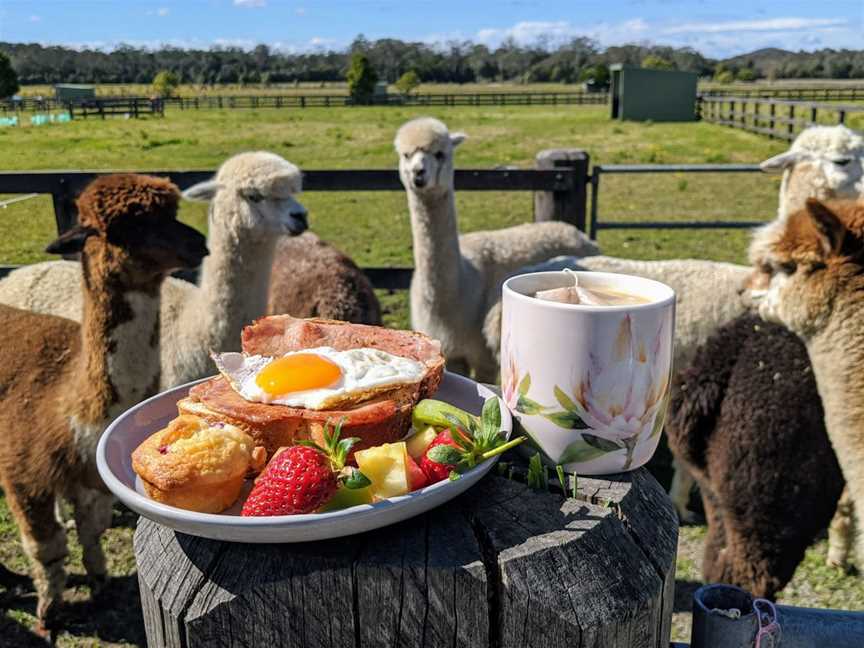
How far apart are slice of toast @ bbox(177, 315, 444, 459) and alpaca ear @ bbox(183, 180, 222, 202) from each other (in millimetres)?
2881

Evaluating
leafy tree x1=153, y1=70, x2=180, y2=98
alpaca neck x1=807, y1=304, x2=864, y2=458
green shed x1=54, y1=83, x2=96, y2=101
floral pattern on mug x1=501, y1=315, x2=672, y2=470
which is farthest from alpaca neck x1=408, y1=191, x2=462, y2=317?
leafy tree x1=153, y1=70, x2=180, y2=98

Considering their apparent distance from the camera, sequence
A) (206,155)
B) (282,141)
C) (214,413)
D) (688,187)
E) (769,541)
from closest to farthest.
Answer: (214,413) < (769,541) < (206,155) < (688,187) < (282,141)

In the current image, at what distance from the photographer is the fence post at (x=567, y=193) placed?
19.1ft

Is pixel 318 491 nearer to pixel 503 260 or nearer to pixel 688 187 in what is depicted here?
pixel 503 260

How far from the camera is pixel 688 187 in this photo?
1630 centimetres

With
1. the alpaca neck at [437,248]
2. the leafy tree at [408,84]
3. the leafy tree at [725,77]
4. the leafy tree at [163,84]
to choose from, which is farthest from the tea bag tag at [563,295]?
the leafy tree at [725,77]

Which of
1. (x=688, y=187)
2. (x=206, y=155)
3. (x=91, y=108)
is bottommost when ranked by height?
(x=688, y=187)

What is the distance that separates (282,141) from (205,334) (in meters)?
22.4

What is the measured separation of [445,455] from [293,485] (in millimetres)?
224

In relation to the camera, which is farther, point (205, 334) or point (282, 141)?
point (282, 141)

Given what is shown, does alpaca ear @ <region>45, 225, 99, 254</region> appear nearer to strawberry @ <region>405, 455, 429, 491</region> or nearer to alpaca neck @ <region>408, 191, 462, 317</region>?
alpaca neck @ <region>408, 191, 462, 317</region>

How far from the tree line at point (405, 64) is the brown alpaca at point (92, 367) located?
9.55 ft

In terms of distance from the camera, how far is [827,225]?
228cm

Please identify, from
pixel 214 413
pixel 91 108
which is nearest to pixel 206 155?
pixel 91 108
